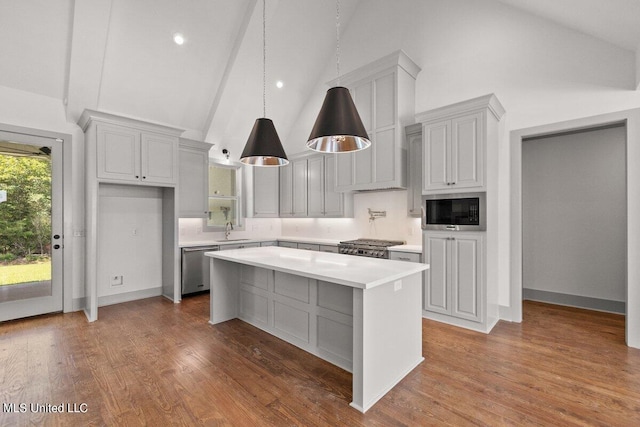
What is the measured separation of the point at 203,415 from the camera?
A: 199cm

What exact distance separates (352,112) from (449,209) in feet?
6.91

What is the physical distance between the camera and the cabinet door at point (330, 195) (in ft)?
17.4

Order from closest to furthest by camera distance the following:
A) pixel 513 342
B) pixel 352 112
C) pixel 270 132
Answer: pixel 352 112, pixel 270 132, pixel 513 342

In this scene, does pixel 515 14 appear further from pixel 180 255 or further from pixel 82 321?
pixel 82 321

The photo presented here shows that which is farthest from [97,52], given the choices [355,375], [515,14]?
[515,14]

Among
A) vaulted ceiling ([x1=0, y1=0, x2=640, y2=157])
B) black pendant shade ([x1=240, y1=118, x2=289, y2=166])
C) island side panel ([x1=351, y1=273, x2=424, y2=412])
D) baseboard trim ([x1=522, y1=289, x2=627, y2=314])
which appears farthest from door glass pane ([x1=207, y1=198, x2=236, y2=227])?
baseboard trim ([x1=522, y1=289, x2=627, y2=314])

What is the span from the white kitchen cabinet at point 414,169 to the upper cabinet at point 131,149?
3434 millimetres

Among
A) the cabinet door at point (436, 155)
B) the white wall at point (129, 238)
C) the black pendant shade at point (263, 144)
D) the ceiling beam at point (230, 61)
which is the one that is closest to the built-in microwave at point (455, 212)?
the cabinet door at point (436, 155)

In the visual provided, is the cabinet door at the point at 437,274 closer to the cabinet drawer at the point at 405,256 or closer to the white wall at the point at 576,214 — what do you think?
the cabinet drawer at the point at 405,256

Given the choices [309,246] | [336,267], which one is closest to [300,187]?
[309,246]

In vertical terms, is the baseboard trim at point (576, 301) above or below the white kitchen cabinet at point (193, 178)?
below

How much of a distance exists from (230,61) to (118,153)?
2.13 m

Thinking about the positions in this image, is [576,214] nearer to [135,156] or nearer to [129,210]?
[135,156]

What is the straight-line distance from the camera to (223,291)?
12.2ft
